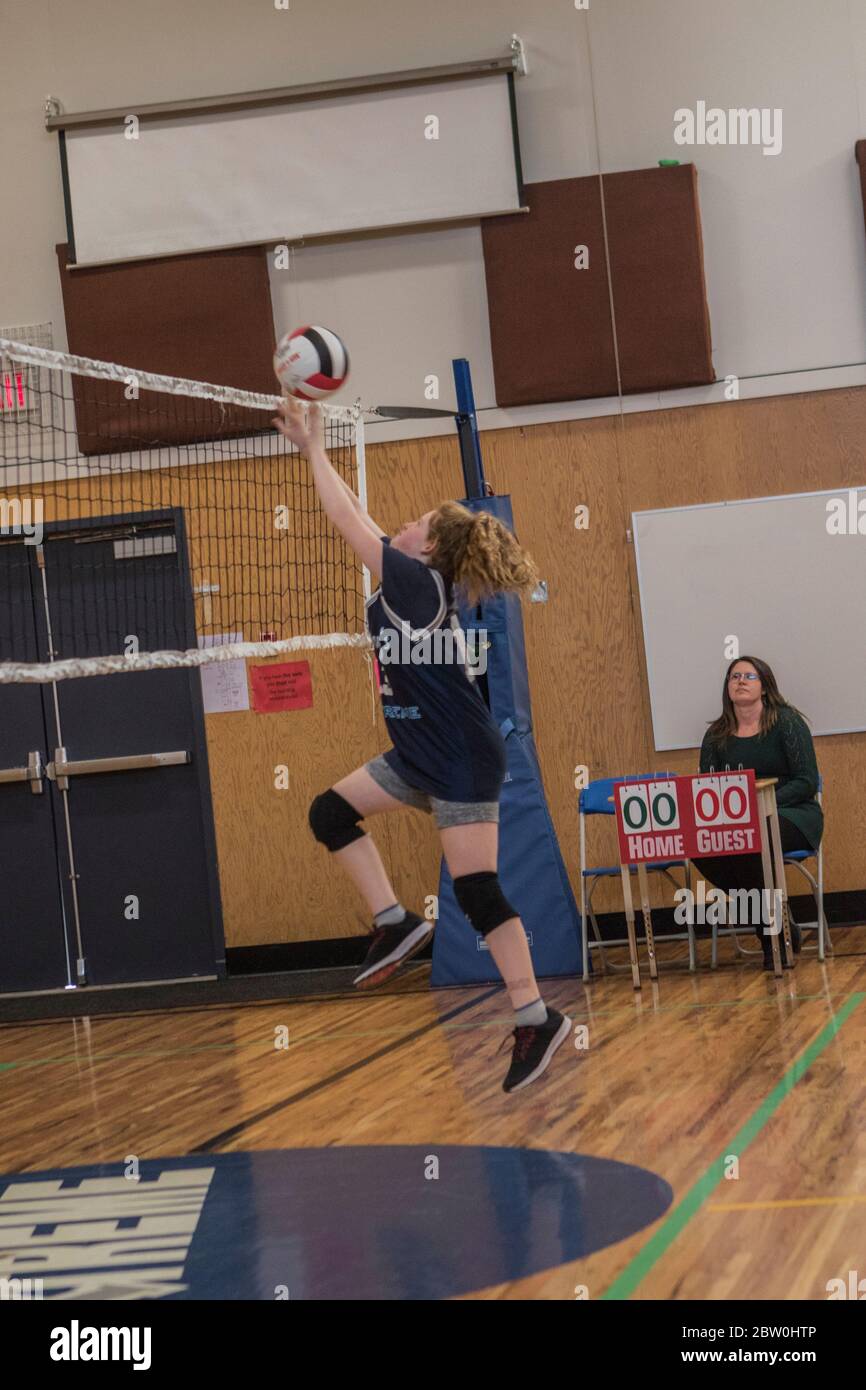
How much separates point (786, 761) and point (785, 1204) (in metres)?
4.59

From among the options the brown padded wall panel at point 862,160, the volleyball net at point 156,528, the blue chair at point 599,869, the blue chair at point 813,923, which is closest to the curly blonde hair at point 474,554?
the blue chair at point 599,869

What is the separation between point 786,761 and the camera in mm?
8336

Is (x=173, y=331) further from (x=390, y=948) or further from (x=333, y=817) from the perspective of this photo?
(x=390, y=948)

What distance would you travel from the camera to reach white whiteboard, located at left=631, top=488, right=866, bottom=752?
9.07m

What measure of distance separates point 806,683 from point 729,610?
0.64 m

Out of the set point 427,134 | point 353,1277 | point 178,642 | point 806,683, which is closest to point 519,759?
point 806,683

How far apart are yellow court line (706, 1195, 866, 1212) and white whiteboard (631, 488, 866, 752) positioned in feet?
17.7

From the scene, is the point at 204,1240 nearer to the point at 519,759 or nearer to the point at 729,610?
the point at 519,759

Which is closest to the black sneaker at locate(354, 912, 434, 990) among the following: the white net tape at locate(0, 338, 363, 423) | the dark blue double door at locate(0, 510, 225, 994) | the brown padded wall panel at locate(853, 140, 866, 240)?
the white net tape at locate(0, 338, 363, 423)

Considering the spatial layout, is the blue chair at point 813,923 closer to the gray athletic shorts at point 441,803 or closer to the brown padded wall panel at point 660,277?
the brown padded wall panel at point 660,277

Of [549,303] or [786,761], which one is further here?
[549,303]

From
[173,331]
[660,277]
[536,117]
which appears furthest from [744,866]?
[173,331]

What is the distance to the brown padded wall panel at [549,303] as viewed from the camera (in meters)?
9.35

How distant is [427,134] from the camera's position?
940 cm
